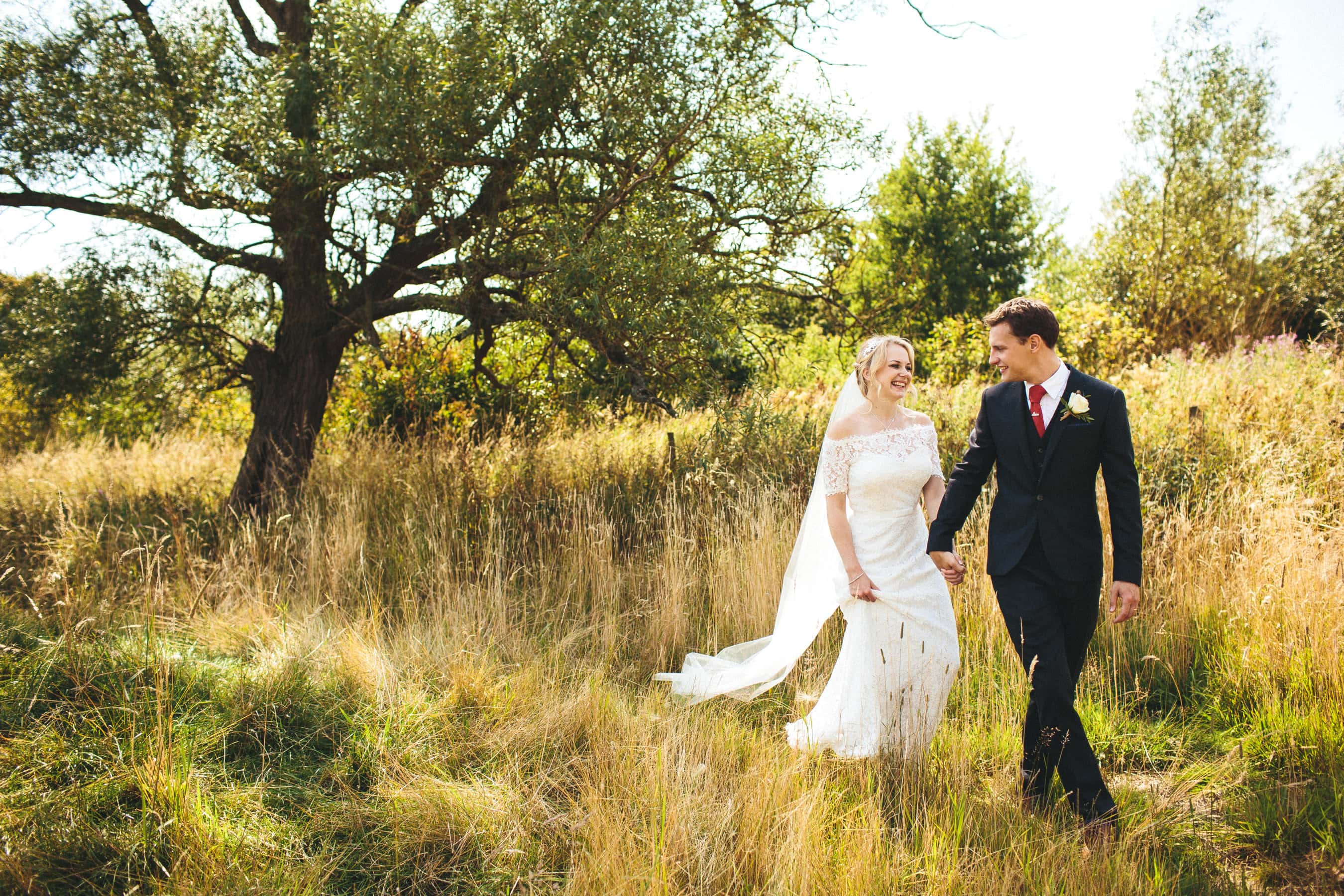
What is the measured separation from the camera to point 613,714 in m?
3.78

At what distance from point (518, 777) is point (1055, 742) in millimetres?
2142

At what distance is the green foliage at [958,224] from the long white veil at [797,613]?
66.3 ft

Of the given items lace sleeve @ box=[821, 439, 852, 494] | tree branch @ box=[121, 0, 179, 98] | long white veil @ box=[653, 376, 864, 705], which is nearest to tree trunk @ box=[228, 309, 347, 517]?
tree branch @ box=[121, 0, 179, 98]

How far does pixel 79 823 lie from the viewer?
2.72 m

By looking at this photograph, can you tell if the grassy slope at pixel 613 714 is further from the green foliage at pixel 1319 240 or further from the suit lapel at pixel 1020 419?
the green foliage at pixel 1319 240

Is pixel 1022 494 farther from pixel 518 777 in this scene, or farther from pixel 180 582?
pixel 180 582

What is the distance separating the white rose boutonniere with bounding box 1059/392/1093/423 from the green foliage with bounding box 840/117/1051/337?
2121cm

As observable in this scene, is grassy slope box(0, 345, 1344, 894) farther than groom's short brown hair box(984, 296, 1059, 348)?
No

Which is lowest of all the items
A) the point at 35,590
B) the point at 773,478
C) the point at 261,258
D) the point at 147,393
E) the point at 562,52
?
the point at 35,590

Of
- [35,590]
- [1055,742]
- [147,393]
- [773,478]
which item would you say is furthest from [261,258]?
[1055,742]

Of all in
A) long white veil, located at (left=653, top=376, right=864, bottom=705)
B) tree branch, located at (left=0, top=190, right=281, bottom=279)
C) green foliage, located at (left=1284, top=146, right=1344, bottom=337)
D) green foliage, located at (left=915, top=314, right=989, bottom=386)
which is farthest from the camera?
green foliage, located at (left=1284, top=146, right=1344, bottom=337)

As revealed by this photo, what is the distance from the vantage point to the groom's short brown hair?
2.93 meters

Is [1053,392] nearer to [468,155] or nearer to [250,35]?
[468,155]

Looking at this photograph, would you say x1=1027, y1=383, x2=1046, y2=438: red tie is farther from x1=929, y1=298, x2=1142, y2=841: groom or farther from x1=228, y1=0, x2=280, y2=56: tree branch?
x1=228, y1=0, x2=280, y2=56: tree branch
